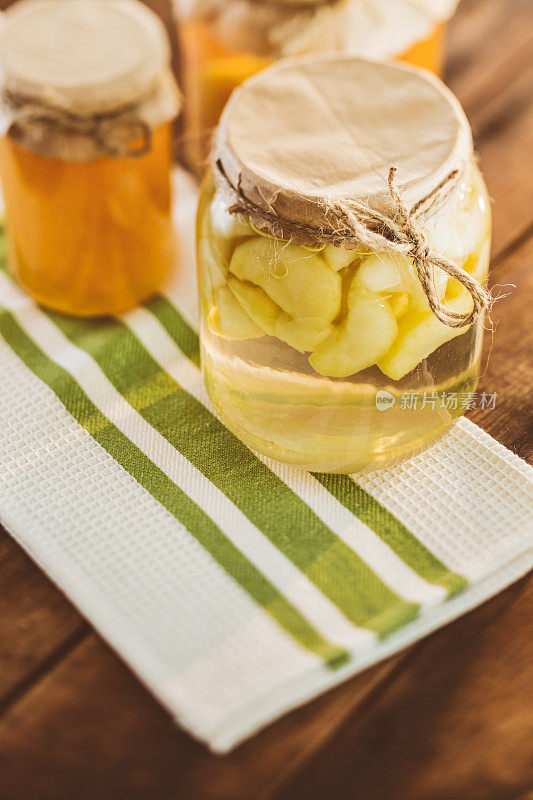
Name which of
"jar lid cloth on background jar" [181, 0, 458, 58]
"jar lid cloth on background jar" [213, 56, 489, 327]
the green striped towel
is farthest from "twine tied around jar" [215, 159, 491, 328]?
"jar lid cloth on background jar" [181, 0, 458, 58]

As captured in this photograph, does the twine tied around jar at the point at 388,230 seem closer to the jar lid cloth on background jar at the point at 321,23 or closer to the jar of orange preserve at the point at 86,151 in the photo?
the jar of orange preserve at the point at 86,151

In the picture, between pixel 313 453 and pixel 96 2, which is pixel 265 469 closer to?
pixel 313 453

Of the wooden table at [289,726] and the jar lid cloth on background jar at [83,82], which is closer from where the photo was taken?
the wooden table at [289,726]

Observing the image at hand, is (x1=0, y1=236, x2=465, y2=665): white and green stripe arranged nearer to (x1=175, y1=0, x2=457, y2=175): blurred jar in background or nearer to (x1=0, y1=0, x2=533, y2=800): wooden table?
(x1=0, y1=0, x2=533, y2=800): wooden table

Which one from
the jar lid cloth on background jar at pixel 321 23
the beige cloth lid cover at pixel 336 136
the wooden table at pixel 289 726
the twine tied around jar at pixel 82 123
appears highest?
the beige cloth lid cover at pixel 336 136

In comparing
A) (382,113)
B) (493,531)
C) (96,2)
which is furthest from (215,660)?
(96,2)

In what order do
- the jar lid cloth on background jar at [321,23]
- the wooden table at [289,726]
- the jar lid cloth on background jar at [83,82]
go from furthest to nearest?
the jar lid cloth on background jar at [321,23] → the jar lid cloth on background jar at [83,82] → the wooden table at [289,726]

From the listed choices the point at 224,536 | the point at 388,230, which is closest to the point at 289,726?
the point at 224,536

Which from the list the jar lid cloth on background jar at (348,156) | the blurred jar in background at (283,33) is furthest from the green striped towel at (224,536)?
the blurred jar in background at (283,33)
